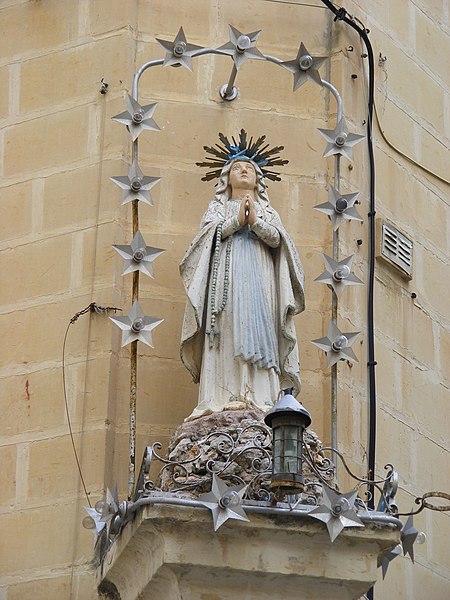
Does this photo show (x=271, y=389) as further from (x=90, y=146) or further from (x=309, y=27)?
(x=309, y=27)

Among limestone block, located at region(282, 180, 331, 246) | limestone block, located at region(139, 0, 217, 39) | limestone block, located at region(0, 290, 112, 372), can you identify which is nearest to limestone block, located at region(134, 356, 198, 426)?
limestone block, located at region(0, 290, 112, 372)

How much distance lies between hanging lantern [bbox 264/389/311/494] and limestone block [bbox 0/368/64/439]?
4.39ft

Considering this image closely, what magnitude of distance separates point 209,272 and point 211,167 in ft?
2.56

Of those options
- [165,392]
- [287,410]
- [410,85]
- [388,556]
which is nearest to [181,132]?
[165,392]

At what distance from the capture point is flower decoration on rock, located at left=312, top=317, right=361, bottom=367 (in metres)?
7.29

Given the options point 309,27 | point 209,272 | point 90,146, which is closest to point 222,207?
point 209,272

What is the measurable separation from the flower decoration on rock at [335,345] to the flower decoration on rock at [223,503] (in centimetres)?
105

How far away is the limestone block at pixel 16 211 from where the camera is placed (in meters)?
7.96

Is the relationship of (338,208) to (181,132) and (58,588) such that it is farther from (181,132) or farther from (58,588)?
(58,588)

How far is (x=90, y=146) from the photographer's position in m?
7.95

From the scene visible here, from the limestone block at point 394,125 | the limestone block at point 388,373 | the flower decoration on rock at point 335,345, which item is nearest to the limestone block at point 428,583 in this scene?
the limestone block at point 388,373

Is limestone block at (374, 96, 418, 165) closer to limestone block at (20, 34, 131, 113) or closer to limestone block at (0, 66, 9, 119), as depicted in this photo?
limestone block at (20, 34, 131, 113)

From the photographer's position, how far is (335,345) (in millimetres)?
7293

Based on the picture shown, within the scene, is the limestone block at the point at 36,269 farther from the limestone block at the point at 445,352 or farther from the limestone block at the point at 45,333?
the limestone block at the point at 445,352
